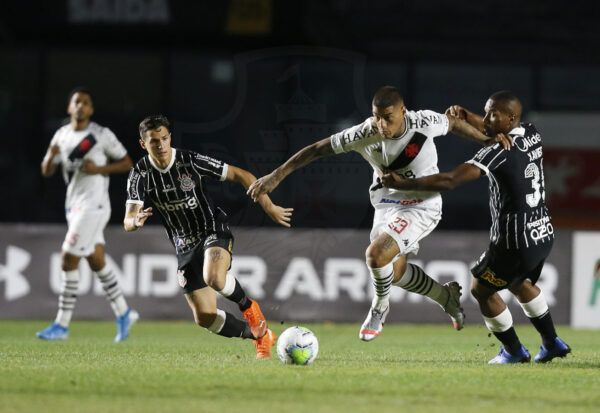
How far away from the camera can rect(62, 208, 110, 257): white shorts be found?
970 cm

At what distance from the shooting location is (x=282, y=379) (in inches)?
236

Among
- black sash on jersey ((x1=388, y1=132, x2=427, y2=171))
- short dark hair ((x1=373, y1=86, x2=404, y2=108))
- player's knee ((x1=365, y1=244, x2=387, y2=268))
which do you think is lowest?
player's knee ((x1=365, y1=244, x2=387, y2=268))

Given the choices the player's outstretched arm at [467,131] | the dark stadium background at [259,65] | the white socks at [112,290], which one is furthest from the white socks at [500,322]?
the dark stadium background at [259,65]

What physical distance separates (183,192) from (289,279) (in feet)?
14.9

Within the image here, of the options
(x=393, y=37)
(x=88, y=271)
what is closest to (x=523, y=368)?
(x=88, y=271)

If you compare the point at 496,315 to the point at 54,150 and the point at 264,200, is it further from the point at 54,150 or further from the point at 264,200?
the point at 54,150

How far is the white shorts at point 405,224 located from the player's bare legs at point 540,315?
77 centimetres

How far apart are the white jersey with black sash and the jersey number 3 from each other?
78cm

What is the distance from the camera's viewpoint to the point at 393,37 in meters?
18.1

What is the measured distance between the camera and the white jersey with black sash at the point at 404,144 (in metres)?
7.05

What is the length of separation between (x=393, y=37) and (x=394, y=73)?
2.92 ft

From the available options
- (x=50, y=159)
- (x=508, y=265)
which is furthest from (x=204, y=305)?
(x=50, y=159)

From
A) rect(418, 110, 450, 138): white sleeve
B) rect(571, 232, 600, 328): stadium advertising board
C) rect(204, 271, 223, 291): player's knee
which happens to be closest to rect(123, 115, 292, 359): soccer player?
rect(204, 271, 223, 291): player's knee

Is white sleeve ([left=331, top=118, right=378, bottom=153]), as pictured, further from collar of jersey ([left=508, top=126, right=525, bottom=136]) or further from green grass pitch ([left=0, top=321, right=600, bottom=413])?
green grass pitch ([left=0, top=321, right=600, bottom=413])
